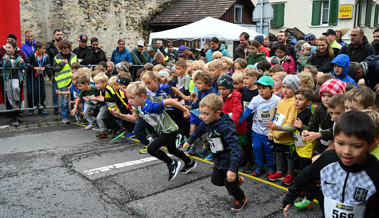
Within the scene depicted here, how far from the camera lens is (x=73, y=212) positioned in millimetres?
4211

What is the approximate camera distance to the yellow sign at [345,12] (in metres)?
23.9

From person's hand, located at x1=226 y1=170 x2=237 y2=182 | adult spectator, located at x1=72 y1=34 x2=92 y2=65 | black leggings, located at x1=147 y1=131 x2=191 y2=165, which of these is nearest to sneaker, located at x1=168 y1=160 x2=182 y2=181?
black leggings, located at x1=147 y1=131 x2=191 y2=165

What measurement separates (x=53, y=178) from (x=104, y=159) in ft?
3.73

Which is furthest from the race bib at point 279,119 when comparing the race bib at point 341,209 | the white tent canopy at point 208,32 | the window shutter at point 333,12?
the window shutter at point 333,12

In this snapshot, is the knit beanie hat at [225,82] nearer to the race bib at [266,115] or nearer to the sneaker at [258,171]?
the race bib at [266,115]

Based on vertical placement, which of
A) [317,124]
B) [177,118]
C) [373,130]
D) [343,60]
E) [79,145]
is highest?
[343,60]

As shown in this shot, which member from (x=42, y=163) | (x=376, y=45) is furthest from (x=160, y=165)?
(x=376, y=45)

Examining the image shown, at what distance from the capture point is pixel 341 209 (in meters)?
2.56

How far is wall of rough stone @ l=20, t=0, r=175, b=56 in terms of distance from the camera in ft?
55.5

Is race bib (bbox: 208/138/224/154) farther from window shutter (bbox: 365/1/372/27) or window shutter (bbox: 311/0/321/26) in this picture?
window shutter (bbox: 365/1/372/27)

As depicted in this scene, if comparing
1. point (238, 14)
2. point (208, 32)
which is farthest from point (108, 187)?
point (238, 14)

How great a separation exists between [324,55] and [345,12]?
1925 cm

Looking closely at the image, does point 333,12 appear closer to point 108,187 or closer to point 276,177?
point 276,177

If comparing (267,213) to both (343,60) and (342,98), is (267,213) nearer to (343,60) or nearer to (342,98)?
(342,98)
